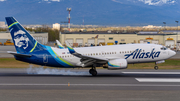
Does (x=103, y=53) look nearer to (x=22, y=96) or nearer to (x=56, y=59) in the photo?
(x=56, y=59)

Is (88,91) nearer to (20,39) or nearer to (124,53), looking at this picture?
(124,53)

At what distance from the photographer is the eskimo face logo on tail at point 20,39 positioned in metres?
30.7

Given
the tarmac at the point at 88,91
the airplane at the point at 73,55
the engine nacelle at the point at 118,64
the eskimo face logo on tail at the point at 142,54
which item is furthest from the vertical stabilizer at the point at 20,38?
the eskimo face logo on tail at the point at 142,54

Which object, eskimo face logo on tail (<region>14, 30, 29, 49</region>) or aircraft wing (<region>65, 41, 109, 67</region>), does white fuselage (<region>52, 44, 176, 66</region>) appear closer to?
aircraft wing (<region>65, 41, 109, 67</region>)

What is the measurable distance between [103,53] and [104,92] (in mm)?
10799

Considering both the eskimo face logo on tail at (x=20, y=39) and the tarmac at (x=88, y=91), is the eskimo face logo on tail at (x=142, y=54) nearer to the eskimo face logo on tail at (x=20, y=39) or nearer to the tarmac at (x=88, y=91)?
the tarmac at (x=88, y=91)

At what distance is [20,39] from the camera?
1213 inches

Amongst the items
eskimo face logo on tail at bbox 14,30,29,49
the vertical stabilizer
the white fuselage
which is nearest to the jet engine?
the white fuselage

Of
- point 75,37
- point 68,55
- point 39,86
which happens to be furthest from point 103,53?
point 75,37

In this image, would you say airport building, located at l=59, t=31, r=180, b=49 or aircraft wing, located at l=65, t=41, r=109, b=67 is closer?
aircraft wing, located at l=65, t=41, r=109, b=67

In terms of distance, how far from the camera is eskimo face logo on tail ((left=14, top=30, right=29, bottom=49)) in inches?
1210

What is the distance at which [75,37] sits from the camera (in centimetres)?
11575

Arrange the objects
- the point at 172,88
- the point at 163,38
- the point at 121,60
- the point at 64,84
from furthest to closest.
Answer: the point at 163,38, the point at 121,60, the point at 64,84, the point at 172,88

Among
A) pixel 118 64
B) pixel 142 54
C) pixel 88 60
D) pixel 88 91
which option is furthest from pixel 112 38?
pixel 88 91
